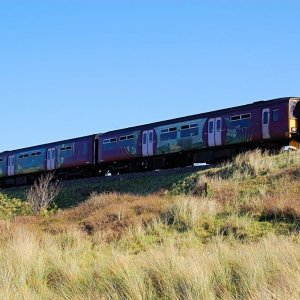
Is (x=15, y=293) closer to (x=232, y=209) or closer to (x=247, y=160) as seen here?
(x=232, y=209)

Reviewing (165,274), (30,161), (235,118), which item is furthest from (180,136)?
(165,274)

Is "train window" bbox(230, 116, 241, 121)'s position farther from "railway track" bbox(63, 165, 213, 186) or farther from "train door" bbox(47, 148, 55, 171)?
"train door" bbox(47, 148, 55, 171)

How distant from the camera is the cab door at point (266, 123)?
2244 centimetres

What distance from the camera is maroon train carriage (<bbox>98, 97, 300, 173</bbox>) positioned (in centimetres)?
2234

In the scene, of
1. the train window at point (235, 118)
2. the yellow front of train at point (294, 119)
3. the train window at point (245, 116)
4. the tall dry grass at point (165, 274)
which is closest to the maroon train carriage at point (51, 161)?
the train window at point (235, 118)

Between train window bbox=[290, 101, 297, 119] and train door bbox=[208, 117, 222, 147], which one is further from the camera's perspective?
train door bbox=[208, 117, 222, 147]

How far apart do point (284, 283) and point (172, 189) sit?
14.2 meters

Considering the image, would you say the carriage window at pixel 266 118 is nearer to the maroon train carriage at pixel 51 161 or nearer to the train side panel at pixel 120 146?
the train side panel at pixel 120 146

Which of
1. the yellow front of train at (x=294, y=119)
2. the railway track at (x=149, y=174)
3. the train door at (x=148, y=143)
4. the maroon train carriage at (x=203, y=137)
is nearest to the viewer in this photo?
the yellow front of train at (x=294, y=119)

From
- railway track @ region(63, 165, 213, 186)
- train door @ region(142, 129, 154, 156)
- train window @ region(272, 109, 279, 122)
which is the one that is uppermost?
train window @ region(272, 109, 279, 122)

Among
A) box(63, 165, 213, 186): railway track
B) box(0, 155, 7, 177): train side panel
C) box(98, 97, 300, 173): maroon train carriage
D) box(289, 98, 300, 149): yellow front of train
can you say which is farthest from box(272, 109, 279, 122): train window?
box(0, 155, 7, 177): train side panel

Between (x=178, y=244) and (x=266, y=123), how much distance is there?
1339 cm

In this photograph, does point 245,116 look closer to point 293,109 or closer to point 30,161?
point 293,109

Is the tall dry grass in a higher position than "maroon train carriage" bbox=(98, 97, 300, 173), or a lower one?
lower
